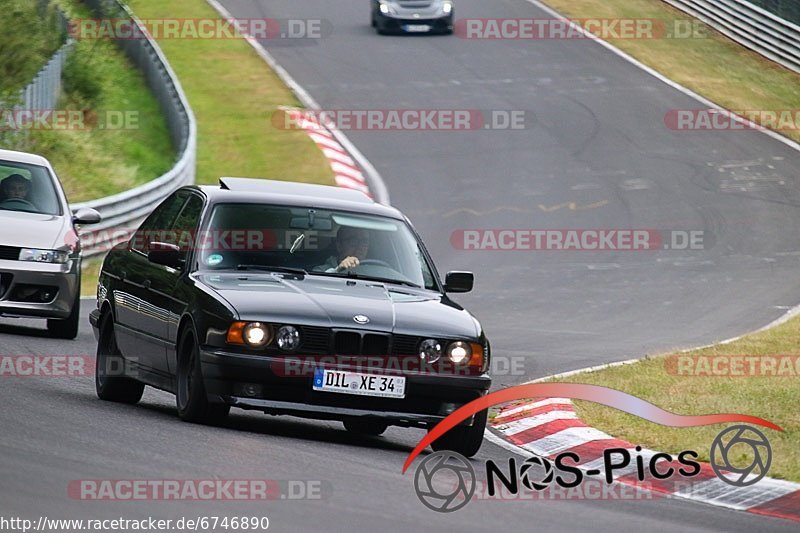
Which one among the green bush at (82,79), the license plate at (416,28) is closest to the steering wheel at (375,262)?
the green bush at (82,79)

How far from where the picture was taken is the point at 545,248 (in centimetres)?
2453

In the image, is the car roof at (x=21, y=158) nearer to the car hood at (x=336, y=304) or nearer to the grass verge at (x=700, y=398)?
the grass verge at (x=700, y=398)

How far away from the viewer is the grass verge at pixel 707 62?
35.1 metres

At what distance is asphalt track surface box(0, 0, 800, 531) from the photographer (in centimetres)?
750

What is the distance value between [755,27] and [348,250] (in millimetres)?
30155

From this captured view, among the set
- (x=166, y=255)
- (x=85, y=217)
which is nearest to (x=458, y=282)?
(x=166, y=255)

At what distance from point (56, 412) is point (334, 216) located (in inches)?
79.5

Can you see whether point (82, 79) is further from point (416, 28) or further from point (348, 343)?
point (348, 343)

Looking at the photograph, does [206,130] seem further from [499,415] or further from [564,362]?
[499,415]

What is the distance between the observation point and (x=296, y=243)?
10.2m

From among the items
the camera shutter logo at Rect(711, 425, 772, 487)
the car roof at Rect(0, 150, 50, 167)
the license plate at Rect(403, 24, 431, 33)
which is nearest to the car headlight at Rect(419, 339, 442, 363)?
the camera shutter logo at Rect(711, 425, 772, 487)

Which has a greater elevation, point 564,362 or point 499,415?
point 499,415

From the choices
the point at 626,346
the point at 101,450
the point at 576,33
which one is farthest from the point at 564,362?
the point at 576,33

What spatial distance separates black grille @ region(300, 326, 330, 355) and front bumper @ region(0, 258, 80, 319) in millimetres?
5816
